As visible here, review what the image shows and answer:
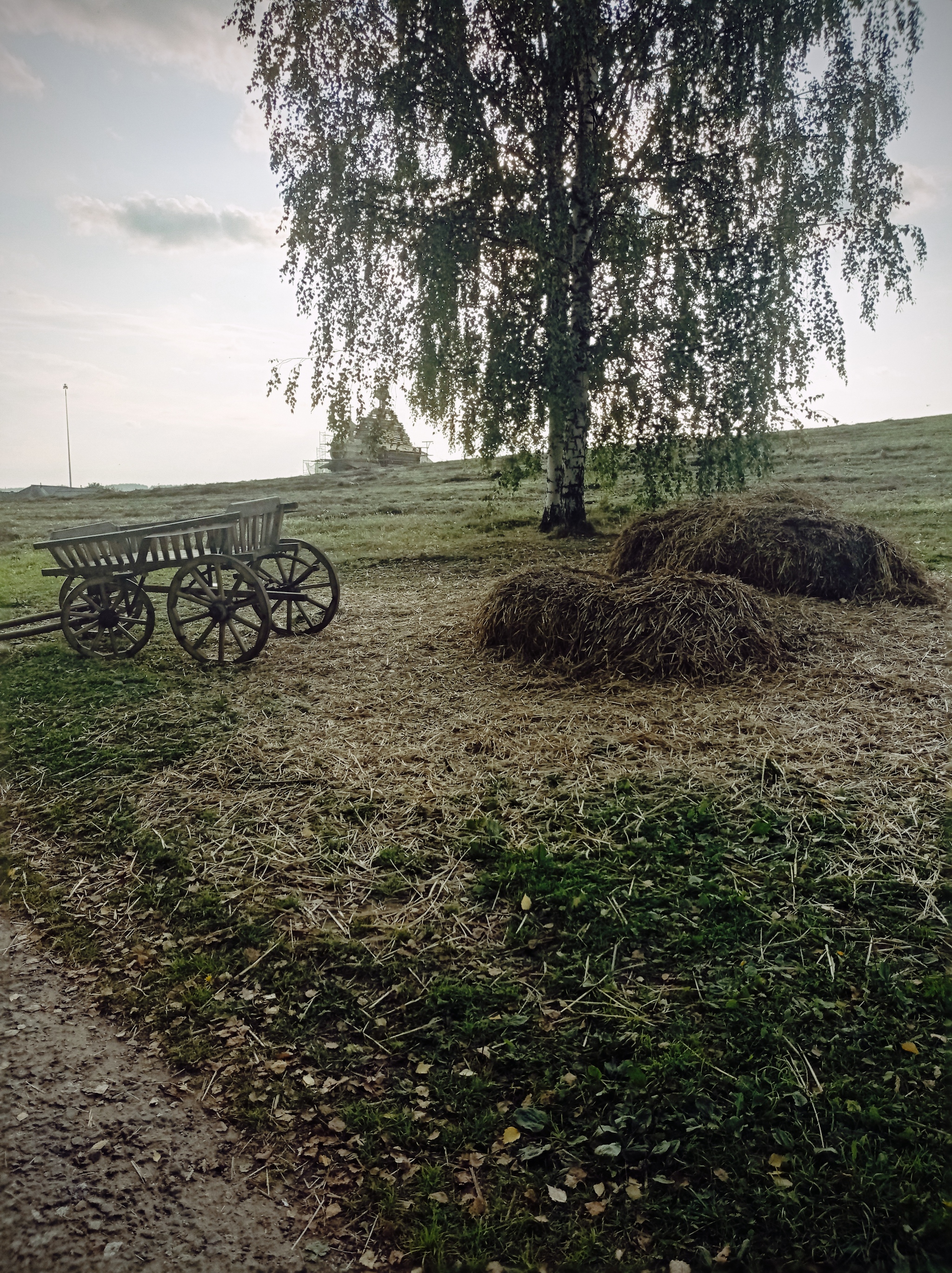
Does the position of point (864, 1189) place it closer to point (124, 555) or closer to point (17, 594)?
point (124, 555)

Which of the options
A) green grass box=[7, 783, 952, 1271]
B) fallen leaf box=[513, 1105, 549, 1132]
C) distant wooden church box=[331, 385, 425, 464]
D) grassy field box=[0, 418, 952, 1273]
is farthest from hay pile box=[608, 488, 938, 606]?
fallen leaf box=[513, 1105, 549, 1132]

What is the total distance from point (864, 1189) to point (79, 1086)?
2.15 meters

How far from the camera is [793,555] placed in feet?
25.4

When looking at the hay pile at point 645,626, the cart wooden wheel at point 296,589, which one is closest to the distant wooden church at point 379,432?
the cart wooden wheel at point 296,589

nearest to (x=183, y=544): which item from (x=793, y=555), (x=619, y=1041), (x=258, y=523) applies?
(x=258, y=523)

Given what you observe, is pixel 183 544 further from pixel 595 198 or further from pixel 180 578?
pixel 595 198

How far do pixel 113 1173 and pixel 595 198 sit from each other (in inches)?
461

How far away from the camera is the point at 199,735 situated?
16.1ft

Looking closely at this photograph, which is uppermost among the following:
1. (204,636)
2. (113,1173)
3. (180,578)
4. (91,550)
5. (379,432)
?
(379,432)

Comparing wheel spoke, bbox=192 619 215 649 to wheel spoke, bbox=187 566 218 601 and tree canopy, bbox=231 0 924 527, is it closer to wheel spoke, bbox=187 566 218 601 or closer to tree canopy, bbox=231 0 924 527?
wheel spoke, bbox=187 566 218 601

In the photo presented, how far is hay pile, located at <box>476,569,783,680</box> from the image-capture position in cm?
558

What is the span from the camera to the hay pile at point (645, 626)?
5582 mm

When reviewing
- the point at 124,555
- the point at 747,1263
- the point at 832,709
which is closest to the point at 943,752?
the point at 832,709

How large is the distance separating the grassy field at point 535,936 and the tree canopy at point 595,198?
19.1ft
